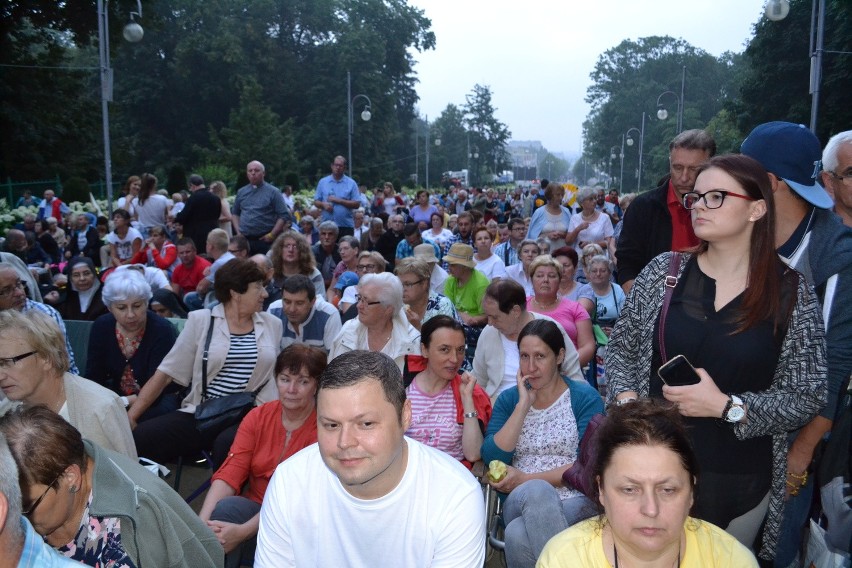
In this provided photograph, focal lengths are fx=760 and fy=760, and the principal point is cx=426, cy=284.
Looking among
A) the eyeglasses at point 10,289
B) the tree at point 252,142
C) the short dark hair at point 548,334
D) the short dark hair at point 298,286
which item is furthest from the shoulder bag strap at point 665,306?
the tree at point 252,142

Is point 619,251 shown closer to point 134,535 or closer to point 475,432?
point 475,432

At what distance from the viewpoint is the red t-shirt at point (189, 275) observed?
26.5 ft

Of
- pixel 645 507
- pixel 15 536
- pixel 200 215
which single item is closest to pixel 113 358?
pixel 15 536

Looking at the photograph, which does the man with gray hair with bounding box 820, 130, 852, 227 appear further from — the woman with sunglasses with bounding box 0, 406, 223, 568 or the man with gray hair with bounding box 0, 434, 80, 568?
the man with gray hair with bounding box 0, 434, 80, 568

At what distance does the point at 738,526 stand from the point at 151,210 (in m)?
11.2

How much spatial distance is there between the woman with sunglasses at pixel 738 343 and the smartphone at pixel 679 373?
0.02 meters

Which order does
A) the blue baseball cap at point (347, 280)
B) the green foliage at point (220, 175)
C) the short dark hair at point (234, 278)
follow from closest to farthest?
the short dark hair at point (234, 278) → the blue baseball cap at point (347, 280) → the green foliage at point (220, 175)

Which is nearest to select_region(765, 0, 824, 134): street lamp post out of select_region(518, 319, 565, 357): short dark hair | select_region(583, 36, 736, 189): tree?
select_region(518, 319, 565, 357): short dark hair

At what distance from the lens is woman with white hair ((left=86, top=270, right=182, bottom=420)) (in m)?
4.98

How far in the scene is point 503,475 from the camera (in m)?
3.73

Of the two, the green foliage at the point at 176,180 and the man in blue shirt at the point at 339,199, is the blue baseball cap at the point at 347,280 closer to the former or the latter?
the man in blue shirt at the point at 339,199

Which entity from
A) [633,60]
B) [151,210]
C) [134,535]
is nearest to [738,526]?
[134,535]

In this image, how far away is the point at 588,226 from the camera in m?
10.5

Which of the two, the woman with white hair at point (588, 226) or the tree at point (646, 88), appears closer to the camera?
the woman with white hair at point (588, 226)
